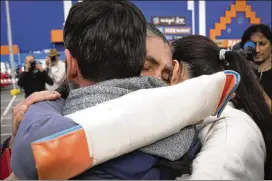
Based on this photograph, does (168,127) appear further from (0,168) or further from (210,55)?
(210,55)

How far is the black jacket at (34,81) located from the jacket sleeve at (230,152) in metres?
3.49

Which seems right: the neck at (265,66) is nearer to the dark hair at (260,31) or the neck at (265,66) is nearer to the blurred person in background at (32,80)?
the dark hair at (260,31)

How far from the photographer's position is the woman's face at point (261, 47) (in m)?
2.14

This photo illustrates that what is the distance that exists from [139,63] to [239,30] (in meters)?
11.4

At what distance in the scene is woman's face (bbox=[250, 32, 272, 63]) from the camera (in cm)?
214

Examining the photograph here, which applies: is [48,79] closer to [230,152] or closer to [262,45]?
[262,45]

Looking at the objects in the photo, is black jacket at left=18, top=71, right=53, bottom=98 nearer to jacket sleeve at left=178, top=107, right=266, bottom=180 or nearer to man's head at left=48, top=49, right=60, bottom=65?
man's head at left=48, top=49, right=60, bottom=65

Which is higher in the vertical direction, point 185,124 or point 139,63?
point 139,63

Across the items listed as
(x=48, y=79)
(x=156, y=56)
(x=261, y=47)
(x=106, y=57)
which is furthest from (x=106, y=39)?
(x=48, y=79)

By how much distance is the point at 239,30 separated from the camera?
11.3 m

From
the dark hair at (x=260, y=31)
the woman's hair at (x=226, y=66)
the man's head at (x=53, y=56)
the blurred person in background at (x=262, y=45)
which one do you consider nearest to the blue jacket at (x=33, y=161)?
the woman's hair at (x=226, y=66)

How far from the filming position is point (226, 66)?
119 cm

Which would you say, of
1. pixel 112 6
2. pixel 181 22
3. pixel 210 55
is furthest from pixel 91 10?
pixel 181 22

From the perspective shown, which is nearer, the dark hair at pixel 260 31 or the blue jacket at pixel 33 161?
the blue jacket at pixel 33 161
